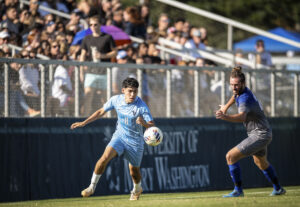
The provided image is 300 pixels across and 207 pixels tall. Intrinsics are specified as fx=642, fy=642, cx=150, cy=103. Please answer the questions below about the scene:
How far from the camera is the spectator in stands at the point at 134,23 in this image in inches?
704

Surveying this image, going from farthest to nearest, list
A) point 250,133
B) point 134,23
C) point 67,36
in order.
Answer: point 134,23, point 67,36, point 250,133

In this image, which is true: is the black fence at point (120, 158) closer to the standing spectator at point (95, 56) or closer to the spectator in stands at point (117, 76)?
the standing spectator at point (95, 56)

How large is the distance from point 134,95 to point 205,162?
15.5 ft

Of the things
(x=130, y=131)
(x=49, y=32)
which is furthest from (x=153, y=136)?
(x=49, y=32)

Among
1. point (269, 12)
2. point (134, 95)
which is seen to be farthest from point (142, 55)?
point (269, 12)

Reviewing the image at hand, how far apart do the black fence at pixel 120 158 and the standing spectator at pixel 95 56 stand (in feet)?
2.12

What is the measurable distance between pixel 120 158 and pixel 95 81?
1.88 metres

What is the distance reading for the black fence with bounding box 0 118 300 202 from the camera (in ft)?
42.8

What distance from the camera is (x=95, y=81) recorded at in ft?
45.4

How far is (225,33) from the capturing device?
46.1 m

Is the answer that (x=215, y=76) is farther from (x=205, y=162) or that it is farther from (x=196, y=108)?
(x=205, y=162)

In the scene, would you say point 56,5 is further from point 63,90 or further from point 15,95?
point 15,95

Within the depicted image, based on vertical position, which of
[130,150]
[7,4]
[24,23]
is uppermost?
[7,4]

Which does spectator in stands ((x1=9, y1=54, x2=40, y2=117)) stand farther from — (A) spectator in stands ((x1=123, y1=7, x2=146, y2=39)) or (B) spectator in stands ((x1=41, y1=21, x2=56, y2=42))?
(A) spectator in stands ((x1=123, y1=7, x2=146, y2=39))
